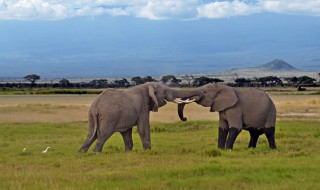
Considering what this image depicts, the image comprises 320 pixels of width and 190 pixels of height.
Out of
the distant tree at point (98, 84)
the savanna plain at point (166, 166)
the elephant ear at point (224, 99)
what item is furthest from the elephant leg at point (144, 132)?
the distant tree at point (98, 84)

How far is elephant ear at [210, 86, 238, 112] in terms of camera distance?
18297 millimetres

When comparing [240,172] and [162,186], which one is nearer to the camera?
[162,186]

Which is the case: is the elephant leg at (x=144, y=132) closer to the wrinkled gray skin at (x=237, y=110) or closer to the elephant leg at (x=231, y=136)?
the wrinkled gray skin at (x=237, y=110)

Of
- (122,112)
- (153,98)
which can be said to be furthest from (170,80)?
(122,112)

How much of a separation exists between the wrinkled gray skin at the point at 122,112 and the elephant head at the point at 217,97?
0.56m

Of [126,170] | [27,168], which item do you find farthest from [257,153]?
[27,168]

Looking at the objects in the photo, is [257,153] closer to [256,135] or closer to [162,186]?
[256,135]

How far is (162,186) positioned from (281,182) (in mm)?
2176

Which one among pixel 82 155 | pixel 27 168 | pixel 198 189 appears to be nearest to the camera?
pixel 198 189

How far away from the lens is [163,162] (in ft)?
47.8

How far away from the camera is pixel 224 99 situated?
18.4 meters

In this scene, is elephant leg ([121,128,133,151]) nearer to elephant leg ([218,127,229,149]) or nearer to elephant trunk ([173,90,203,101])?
elephant trunk ([173,90,203,101])

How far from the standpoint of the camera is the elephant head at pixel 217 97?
1834 centimetres

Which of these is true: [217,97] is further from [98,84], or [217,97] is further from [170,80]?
[170,80]
